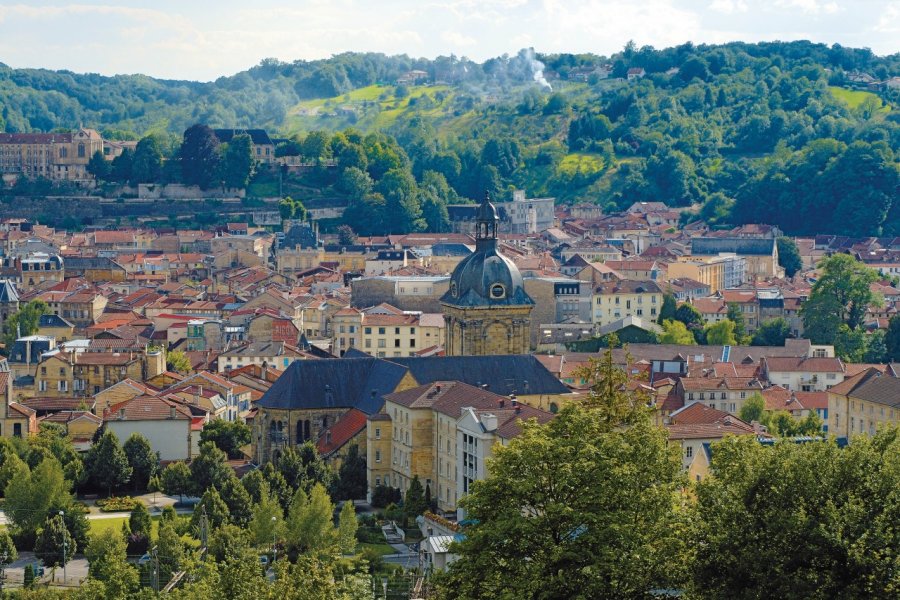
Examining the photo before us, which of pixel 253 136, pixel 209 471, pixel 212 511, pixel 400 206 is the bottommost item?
pixel 209 471

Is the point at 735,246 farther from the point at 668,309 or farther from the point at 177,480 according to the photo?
the point at 177,480

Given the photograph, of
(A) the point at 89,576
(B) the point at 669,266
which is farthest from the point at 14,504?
(B) the point at 669,266

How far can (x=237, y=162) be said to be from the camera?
518 feet

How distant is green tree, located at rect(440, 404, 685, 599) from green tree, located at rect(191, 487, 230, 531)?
21659 mm

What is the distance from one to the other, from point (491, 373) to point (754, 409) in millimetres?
13488

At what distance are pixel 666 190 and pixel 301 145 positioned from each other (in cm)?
3387

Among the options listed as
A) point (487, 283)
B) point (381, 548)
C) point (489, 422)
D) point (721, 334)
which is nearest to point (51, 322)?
point (721, 334)

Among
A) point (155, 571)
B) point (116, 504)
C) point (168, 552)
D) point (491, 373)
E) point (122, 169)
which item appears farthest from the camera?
point (122, 169)

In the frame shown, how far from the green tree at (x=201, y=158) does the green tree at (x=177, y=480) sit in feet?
314

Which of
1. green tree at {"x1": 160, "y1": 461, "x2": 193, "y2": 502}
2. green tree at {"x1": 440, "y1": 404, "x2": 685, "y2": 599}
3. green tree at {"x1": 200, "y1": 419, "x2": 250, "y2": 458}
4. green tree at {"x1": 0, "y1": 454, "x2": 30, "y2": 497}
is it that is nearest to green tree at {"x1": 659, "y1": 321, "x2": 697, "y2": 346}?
green tree at {"x1": 200, "y1": 419, "x2": 250, "y2": 458}

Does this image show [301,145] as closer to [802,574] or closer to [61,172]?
[61,172]

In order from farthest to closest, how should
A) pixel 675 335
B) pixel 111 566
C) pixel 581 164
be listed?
pixel 581 164 → pixel 675 335 → pixel 111 566

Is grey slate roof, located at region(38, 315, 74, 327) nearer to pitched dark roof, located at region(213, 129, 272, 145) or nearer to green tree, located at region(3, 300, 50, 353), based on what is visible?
green tree, located at region(3, 300, 50, 353)

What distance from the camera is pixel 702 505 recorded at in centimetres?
3362
